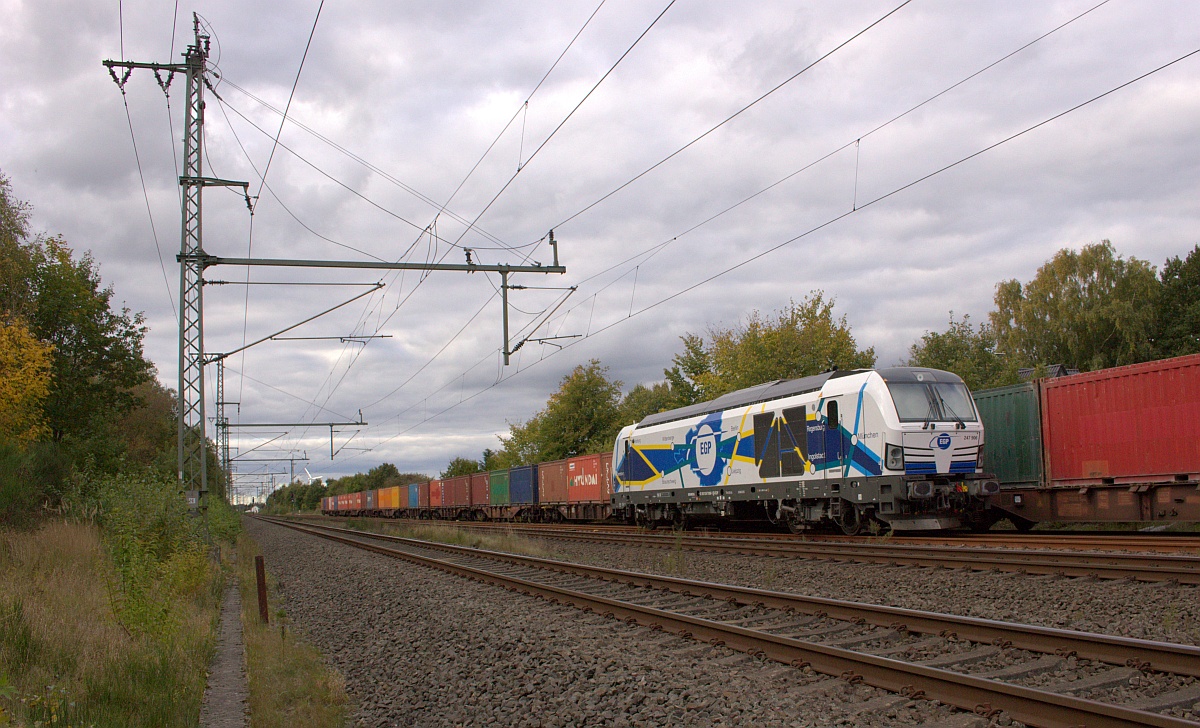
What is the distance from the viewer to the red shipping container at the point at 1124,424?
1410 centimetres

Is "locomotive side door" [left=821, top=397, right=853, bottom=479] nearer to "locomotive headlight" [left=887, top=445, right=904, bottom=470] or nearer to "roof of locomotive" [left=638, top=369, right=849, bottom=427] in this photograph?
"roof of locomotive" [left=638, top=369, right=849, bottom=427]

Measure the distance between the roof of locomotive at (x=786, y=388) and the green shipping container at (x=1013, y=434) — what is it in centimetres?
212

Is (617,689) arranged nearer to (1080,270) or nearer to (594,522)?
(594,522)

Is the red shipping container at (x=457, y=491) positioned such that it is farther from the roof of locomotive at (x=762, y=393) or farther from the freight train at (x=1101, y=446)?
the freight train at (x=1101, y=446)

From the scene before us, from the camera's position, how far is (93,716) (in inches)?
210

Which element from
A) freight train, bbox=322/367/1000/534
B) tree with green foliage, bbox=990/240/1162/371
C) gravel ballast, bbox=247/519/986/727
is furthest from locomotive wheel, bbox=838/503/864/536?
tree with green foliage, bbox=990/240/1162/371

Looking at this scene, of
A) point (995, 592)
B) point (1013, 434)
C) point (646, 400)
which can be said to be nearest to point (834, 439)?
point (1013, 434)

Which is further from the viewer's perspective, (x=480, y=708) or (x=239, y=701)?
(x=239, y=701)

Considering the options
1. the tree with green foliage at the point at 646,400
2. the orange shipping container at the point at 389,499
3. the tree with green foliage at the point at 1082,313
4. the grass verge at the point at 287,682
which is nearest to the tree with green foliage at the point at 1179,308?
the tree with green foliage at the point at 1082,313

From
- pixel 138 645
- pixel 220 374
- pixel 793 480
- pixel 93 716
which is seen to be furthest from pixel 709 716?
pixel 220 374

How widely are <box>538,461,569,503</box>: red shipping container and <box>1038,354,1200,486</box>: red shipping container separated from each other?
2041cm

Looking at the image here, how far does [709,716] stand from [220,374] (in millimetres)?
40552

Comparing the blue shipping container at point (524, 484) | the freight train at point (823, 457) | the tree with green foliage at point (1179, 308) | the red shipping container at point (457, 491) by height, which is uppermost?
the tree with green foliage at point (1179, 308)

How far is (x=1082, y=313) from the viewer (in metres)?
46.2
